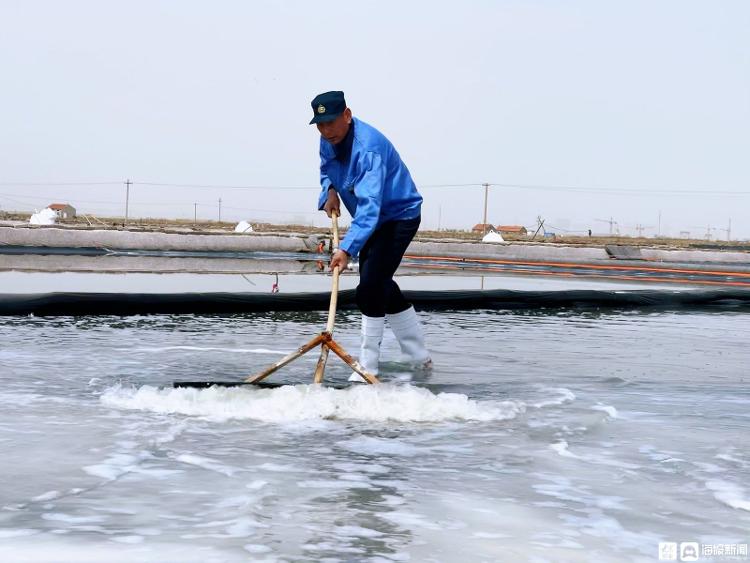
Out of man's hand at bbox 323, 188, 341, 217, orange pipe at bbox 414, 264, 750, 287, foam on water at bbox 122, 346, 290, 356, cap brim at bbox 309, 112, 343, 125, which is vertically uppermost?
cap brim at bbox 309, 112, 343, 125

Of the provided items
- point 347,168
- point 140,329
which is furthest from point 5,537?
point 140,329

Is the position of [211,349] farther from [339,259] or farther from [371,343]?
[339,259]

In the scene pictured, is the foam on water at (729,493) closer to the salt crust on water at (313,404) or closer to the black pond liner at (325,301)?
the salt crust on water at (313,404)

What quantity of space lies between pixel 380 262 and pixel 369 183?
49 cm

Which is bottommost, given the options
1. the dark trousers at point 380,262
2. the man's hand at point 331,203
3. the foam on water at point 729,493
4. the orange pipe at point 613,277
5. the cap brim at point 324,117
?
the foam on water at point 729,493

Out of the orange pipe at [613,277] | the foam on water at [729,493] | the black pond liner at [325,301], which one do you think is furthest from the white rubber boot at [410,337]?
the orange pipe at [613,277]

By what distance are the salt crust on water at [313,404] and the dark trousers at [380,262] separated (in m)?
1.00

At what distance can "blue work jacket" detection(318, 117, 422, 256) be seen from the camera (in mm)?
4652

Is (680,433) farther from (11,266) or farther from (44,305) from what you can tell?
(11,266)

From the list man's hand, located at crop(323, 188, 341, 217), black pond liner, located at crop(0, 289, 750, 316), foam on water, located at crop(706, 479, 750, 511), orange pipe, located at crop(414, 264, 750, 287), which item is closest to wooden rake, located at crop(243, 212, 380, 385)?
man's hand, located at crop(323, 188, 341, 217)

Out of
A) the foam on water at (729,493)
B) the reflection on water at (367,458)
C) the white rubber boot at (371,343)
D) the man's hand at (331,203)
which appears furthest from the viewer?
the man's hand at (331,203)

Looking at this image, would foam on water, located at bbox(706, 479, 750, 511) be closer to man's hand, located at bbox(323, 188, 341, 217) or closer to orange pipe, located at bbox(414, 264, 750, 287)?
man's hand, located at bbox(323, 188, 341, 217)

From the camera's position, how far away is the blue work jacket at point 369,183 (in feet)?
15.3

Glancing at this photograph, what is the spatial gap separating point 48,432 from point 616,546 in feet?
6.66
